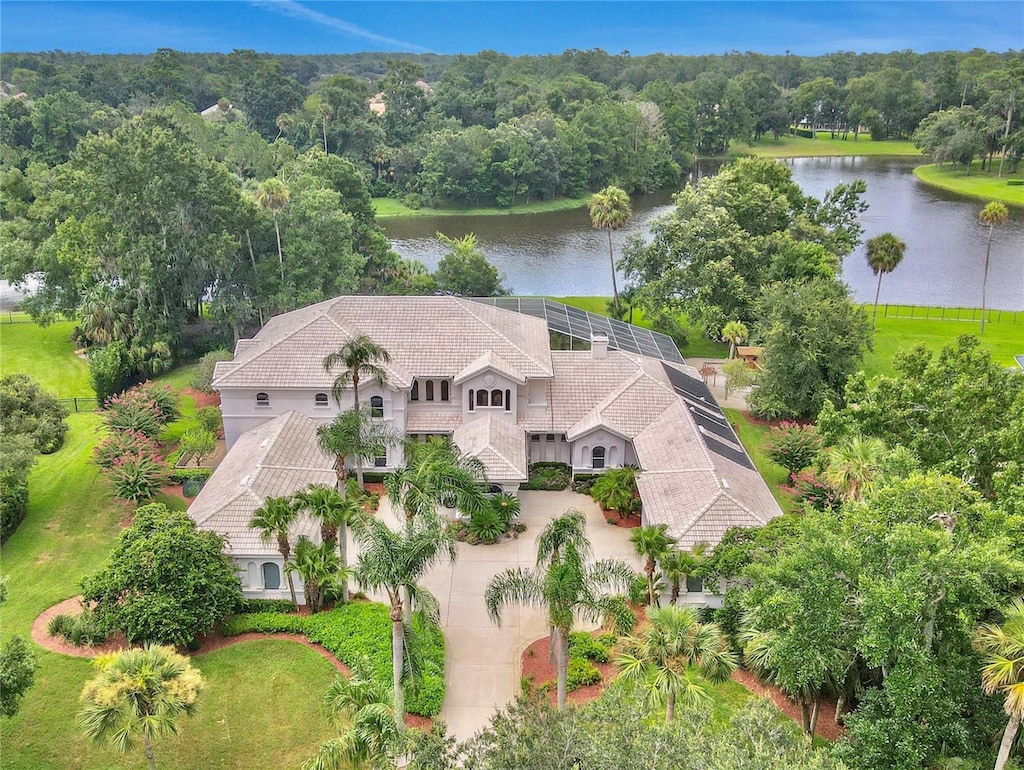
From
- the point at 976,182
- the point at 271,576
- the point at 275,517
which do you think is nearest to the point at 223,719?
the point at 271,576

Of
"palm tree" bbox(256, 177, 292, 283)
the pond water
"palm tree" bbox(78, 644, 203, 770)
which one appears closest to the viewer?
"palm tree" bbox(78, 644, 203, 770)

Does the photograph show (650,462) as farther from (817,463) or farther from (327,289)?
(327,289)

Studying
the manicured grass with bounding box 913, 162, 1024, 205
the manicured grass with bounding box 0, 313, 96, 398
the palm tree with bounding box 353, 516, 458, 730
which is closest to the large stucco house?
the palm tree with bounding box 353, 516, 458, 730

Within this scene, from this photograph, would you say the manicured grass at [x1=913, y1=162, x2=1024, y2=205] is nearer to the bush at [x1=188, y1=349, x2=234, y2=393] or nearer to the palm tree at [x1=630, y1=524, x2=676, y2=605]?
the bush at [x1=188, y1=349, x2=234, y2=393]

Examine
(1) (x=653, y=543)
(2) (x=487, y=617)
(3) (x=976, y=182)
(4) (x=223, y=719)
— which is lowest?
(4) (x=223, y=719)

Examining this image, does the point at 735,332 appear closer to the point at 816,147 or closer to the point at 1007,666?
the point at 1007,666

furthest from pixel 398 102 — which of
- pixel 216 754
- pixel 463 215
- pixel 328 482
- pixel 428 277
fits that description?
pixel 216 754
